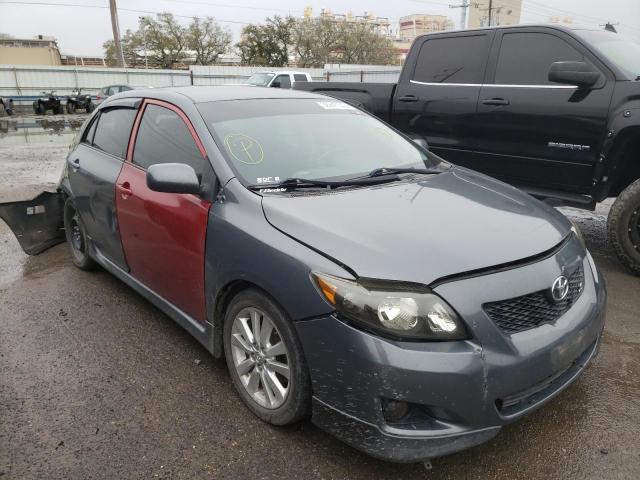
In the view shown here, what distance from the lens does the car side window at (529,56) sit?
192 inches

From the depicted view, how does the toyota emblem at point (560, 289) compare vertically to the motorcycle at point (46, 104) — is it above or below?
above

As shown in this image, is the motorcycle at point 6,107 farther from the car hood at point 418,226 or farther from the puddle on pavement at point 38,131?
the car hood at point 418,226

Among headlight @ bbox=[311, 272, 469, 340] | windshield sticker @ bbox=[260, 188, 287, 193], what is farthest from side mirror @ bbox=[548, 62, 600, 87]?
headlight @ bbox=[311, 272, 469, 340]

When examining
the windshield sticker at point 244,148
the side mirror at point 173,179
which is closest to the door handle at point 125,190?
the side mirror at point 173,179

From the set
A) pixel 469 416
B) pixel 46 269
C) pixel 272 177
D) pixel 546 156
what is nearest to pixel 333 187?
pixel 272 177

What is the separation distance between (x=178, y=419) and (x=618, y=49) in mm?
4883

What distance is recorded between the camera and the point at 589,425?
2.61m

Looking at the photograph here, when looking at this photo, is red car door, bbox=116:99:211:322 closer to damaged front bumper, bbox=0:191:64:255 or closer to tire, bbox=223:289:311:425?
tire, bbox=223:289:311:425

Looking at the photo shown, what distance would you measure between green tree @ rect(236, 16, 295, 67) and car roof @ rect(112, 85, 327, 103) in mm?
60126

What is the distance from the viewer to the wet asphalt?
2.36 m

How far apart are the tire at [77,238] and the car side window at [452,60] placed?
3.82m

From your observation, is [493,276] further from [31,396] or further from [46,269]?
[46,269]

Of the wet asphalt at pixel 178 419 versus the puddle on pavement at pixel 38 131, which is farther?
the puddle on pavement at pixel 38 131

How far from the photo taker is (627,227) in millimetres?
4387
